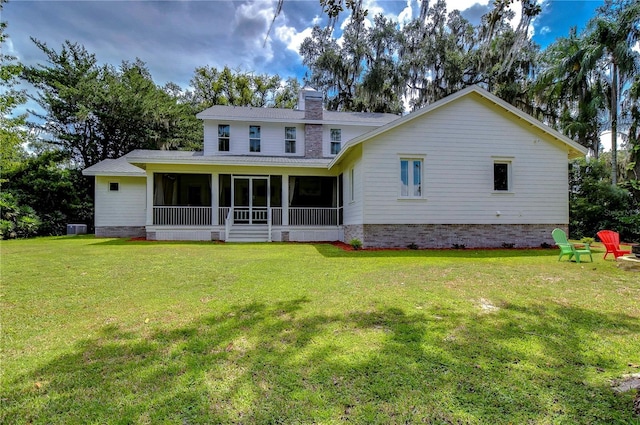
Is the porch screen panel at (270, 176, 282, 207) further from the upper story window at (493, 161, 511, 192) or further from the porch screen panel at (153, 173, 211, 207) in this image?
the upper story window at (493, 161, 511, 192)

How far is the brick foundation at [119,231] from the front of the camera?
17.0m

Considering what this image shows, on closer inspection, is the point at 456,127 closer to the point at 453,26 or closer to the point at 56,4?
the point at 56,4

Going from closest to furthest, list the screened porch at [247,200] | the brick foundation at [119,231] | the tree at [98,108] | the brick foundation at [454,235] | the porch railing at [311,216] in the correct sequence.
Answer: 1. the brick foundation at [454,235]
2. the screened porch at [247,200]
3. the porch railing at [311,216]
4. the brick foundation at [119,231]
5. the tree at [98,108]

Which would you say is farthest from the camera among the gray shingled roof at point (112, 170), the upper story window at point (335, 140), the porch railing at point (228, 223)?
the upper story window at point (335, 140)

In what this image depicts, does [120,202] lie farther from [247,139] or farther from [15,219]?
[247,139]

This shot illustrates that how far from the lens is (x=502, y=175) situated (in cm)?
1212

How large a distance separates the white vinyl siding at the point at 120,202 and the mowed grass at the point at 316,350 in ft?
40.8

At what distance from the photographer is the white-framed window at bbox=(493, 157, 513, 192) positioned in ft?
39.5

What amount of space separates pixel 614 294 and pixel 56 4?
595 inches

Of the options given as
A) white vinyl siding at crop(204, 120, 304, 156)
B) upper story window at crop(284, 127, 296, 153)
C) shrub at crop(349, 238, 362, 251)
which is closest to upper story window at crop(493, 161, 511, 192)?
shrub at crop(349, 238, 362, 251)

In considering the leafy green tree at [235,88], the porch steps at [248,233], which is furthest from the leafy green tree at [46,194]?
the leafy green tree at [235,88]

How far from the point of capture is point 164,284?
18.1 feet

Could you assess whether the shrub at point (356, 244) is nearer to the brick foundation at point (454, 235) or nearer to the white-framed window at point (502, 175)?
the brick foundation at point (454, 235)

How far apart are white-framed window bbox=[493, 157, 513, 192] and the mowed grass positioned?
7.04 metres
